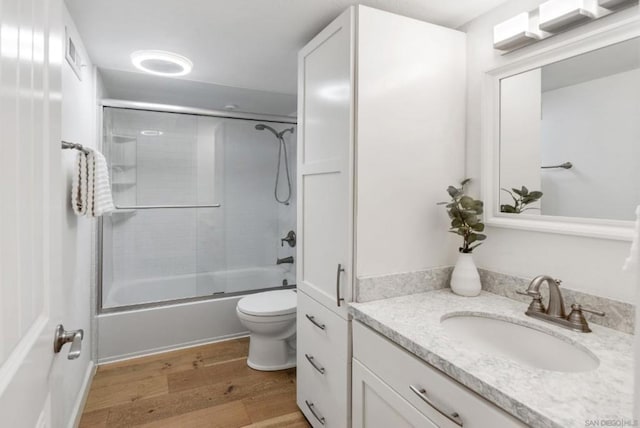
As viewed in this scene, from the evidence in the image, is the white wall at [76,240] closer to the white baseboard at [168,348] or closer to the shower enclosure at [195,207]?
the white baseboard at [168,348]

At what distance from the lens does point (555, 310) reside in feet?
4.02

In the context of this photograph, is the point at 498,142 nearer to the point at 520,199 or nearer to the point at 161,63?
the point at 520,199

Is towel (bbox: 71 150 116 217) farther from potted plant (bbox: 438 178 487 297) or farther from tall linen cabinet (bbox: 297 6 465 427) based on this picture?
potted plant (bbox: 438 178 487 297)

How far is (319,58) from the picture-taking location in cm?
167

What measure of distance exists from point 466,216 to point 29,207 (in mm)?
1467

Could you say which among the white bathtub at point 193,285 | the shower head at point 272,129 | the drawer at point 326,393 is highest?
the shower head at point 272,129

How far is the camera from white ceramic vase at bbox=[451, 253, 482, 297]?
4.93 ft

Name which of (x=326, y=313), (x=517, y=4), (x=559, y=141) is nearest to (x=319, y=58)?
(x=517, y=4)

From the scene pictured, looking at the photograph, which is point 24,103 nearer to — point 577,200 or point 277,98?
point 577,200

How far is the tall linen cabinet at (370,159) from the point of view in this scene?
1439 millimetres

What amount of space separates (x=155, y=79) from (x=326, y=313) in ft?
7.22

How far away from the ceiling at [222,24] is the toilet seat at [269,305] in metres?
1.67

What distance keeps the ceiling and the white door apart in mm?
856

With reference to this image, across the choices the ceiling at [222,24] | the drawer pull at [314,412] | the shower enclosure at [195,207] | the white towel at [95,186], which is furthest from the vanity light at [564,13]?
the shower enclosure at [195,207]
